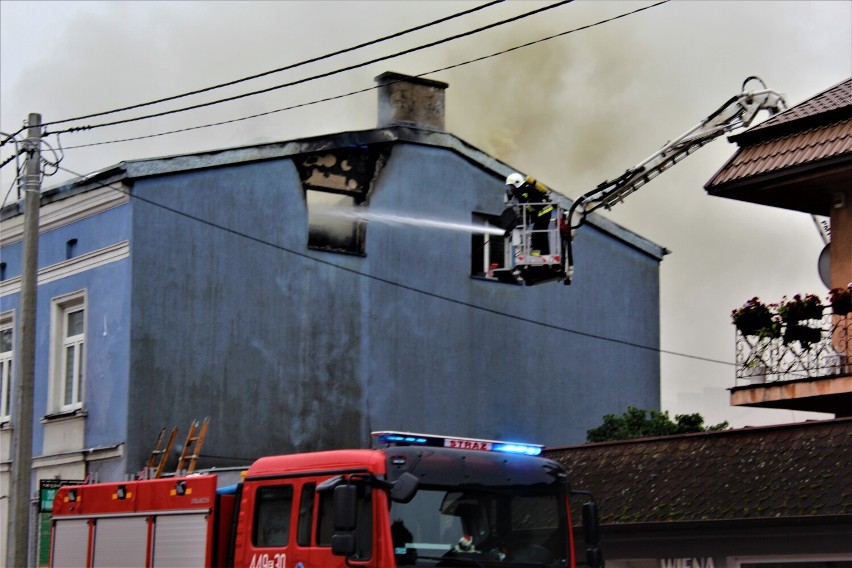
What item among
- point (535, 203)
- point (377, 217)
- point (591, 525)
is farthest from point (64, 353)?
point (591, 525)

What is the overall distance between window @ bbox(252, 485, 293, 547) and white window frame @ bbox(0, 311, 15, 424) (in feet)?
49.3

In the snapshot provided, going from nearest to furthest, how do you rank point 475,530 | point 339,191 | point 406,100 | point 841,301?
1. point 475,530
2. point 841,301
3. point 339,191
4. point 406,100

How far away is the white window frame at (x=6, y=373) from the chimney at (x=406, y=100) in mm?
8038

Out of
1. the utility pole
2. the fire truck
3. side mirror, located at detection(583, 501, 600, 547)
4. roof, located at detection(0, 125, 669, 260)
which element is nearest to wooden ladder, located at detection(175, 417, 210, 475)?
the fire truck

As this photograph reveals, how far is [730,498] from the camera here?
50.5 ft

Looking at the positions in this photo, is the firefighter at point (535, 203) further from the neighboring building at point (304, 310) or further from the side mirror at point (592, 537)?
the side mirror at point (592, 537)

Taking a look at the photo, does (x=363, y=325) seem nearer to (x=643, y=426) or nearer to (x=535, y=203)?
(x=535, y=203)

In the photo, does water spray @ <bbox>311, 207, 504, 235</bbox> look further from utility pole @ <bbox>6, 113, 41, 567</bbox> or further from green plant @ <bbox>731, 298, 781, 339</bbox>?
green plant @ <bbox>731, 298, 781, 339</bbox>

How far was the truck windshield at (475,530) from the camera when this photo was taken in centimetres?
1044

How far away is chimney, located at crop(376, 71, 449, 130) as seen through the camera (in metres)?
25.8

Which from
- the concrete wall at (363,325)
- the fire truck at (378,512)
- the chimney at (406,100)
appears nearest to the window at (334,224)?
the concrete wall at (363,325)

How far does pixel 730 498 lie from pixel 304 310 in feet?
35.6

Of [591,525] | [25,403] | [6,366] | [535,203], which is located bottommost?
[591,525]

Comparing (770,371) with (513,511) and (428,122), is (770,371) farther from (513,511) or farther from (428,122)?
(428,122)
